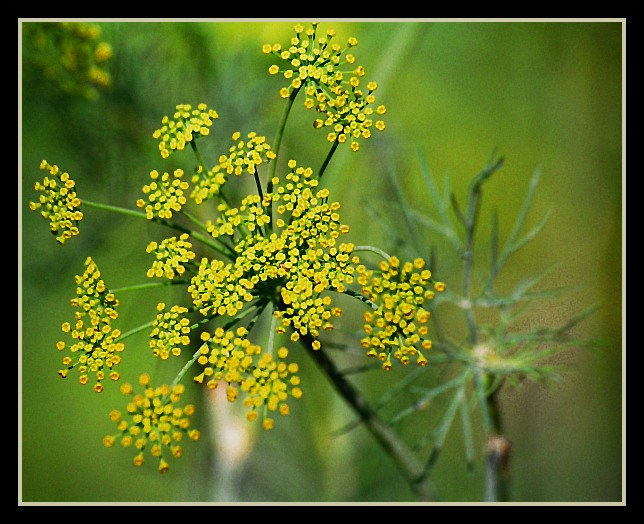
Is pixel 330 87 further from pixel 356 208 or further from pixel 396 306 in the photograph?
pixel 356 208

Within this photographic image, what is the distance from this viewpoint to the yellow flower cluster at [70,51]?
3.64 ft

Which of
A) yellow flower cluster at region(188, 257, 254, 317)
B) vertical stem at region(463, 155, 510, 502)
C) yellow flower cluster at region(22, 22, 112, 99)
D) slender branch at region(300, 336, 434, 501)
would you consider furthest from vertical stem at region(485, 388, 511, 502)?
yellow flower cluster at region(22, 22, 112, 99)

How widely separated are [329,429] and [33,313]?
72cm

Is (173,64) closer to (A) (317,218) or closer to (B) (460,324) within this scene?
(A) (317,218)

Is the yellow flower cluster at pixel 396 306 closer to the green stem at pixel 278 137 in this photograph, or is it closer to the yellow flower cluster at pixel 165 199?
the green stem at pixel 278 137

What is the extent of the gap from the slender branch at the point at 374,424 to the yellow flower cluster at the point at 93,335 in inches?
9.4

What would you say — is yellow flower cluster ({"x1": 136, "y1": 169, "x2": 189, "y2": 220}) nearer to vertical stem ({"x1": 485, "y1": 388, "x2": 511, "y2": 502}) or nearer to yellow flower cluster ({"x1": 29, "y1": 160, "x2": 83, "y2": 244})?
yellow flower cluster ({"x1": 29, "y1": 160, "x2": 83, "y2": 244})

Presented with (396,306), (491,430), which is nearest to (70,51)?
(396,306)

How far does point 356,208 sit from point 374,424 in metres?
0.74

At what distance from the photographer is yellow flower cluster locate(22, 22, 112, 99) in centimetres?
111

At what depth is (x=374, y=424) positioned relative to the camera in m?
0.96

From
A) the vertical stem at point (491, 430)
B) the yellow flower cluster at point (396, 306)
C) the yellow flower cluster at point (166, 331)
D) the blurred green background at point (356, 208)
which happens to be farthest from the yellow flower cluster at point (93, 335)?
the vertical stem at point (491, 430)

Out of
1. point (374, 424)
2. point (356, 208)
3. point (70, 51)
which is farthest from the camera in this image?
point (356, 208)

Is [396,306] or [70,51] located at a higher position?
[70,51]
